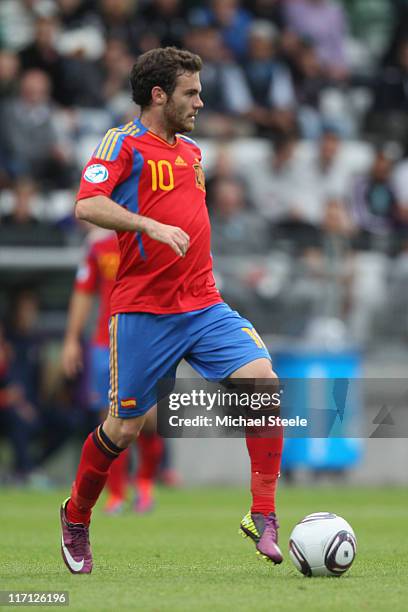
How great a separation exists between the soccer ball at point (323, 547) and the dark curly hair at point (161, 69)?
221 centimetres

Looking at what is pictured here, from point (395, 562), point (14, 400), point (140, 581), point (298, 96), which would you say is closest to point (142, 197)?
point (140, 581)

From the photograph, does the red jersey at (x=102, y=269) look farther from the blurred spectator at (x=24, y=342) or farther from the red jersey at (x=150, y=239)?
the red jersey at (x=150, y=239)

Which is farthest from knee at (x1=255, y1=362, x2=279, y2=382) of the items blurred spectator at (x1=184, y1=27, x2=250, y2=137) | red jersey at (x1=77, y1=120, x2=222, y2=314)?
blurred spectator at (x1=184, y1=27, x2=250, y2=137)

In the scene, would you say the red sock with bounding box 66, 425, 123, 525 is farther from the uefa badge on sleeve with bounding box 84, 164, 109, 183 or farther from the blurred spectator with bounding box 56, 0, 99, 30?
the blurred spectator with bounding box 56, 0, 99, 30

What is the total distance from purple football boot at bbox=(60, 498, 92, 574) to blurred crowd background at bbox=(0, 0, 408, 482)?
8.05 m

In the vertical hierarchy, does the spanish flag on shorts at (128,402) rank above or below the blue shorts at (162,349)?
below

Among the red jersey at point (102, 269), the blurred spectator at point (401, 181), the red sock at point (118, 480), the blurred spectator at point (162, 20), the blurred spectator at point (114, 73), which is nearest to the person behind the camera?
the red jersey at point (102, 269)

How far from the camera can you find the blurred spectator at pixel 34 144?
15.3 meters

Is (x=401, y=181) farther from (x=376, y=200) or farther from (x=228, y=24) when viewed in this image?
(x=228, y=24)

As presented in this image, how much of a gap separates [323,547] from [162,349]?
121 centimetres

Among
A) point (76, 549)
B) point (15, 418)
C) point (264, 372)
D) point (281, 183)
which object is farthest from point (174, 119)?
point (281, 183)

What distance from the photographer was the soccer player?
20.9ft

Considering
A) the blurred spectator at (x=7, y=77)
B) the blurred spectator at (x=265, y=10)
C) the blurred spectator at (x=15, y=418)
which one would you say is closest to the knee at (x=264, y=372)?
the blurred spectator at (x=15, y=418)

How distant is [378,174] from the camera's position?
16672mm
